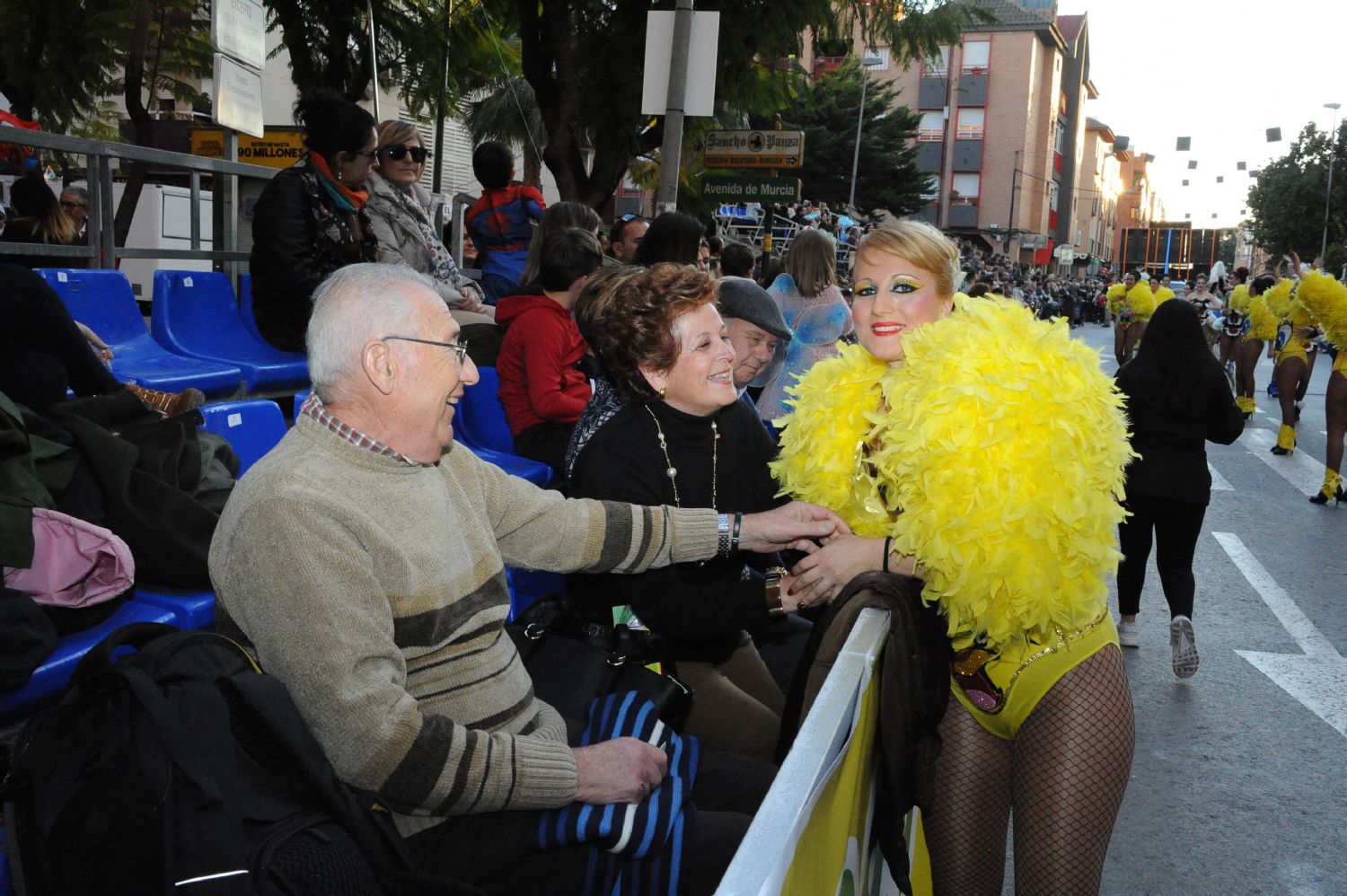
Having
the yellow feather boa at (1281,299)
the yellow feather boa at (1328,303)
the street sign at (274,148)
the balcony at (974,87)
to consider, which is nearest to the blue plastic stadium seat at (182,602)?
the street sign at (274,148)

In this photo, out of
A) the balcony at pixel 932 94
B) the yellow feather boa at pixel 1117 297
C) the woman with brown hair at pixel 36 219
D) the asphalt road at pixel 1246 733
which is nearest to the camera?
the asphalt road at pixel 1246 733

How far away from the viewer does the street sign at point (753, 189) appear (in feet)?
42.9

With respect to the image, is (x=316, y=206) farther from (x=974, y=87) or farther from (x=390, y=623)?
(x=974, y=87)

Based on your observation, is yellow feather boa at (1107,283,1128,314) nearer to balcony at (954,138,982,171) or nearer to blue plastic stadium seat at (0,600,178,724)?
blue plastic stadium seat at (0,600,178,724)

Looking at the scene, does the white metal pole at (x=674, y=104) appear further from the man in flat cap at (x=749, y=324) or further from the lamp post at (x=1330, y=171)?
the lamp post at (x=1330, y=171)

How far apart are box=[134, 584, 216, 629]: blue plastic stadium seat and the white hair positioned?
1190 millimetres

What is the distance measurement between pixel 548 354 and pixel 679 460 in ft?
6.43

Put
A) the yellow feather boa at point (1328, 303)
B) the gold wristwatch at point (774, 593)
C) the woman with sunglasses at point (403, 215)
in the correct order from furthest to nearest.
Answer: the yellow feather boa at point (1328, 303)
the woman with sunglasses at point (403, 215)
the gold wristwatch at point (774, 593)

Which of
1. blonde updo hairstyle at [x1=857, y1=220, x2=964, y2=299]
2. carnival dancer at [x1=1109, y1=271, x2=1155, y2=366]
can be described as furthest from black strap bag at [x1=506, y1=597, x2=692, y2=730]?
carnival dancer at [x1=1109, y1=271, x2=1155, y2=366]

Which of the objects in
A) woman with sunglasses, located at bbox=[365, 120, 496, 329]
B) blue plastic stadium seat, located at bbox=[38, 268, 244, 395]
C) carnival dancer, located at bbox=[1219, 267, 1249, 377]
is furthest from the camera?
carnival dancer, located at bbox=[1219, 267, 1249, 377]

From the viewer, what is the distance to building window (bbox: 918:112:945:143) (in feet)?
252

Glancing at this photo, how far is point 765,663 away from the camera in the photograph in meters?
3.39

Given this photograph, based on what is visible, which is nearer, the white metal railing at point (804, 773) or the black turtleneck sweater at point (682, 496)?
the white metal railing at point (804, 773)

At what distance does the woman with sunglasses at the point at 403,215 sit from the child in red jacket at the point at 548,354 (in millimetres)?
857
